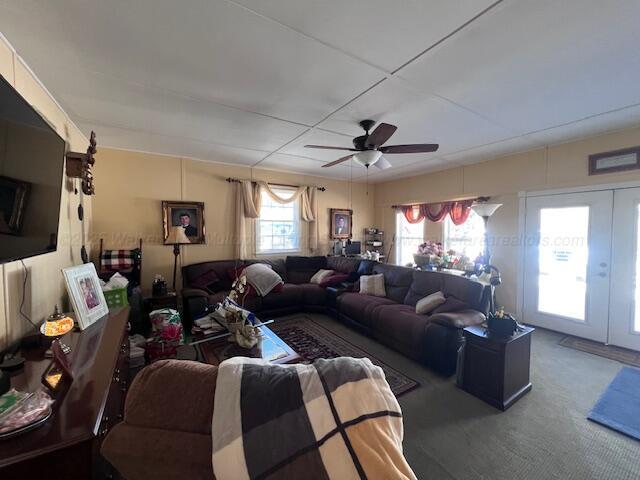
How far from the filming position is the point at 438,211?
5293mm

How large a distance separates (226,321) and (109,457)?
1.57 m

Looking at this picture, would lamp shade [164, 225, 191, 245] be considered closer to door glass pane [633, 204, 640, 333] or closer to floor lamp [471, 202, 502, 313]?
floor lamp [471, 202, 502, 313]

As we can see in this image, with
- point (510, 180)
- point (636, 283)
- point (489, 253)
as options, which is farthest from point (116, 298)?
point (636, 283)

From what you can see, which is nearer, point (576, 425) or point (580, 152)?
point (576, 425)

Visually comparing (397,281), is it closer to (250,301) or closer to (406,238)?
(250,301)

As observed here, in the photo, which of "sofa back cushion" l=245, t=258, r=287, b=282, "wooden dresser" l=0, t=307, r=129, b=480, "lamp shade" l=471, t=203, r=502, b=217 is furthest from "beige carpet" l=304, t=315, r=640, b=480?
"sofa back cushion" l=245, t=258, r=287, b=282

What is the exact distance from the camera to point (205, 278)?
4.26 m

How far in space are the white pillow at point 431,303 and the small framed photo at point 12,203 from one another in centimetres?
342

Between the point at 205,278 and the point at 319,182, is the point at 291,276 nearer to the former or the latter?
the point at 205,278

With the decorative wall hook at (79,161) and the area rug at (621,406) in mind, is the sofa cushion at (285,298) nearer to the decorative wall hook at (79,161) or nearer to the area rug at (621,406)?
the decorative wall hook at (79,161)

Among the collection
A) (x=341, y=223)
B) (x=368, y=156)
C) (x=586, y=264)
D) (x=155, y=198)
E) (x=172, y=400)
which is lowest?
(x=172, y=400)

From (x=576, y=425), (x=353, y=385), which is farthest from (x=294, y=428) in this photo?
(x=576, y=425)

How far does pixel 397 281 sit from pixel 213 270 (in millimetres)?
2976

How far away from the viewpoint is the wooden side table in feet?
7.07
